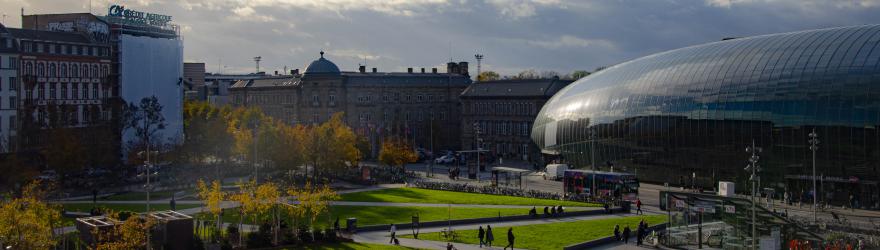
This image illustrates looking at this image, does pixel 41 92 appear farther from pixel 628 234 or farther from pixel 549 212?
pixel 628 234

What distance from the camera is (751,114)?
8831cm

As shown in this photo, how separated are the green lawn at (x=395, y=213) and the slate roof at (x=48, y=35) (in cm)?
5481

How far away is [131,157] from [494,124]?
63.5m

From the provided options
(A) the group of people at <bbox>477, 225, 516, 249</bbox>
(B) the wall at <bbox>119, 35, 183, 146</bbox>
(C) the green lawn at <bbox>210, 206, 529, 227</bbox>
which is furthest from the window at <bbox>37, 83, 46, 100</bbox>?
(A) the group of people at <bbox>477, 225, 516, 249</bbox>

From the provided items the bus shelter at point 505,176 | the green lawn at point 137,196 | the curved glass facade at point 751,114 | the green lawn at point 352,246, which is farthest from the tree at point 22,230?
the curved glass facade at point 751,114

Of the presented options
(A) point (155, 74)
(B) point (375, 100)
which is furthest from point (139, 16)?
(B) point (375, 100)

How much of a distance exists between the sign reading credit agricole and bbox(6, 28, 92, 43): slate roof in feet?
29.7

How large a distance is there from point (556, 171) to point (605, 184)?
23.4 meters

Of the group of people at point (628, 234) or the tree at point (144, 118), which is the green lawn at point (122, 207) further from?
the group of people at point (628, 234)

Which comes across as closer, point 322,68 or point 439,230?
point 439,230

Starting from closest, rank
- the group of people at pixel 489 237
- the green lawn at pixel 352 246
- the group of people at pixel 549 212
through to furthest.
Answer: the group of people at pixel 489 237
the green lawn at pixel 352 246
the group of people at pixel 549 212

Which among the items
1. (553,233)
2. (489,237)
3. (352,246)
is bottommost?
(352,246)

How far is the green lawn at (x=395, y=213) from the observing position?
70500mm

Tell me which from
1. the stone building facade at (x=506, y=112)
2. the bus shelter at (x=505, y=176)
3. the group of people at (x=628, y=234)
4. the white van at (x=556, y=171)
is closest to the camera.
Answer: the group of people at (x=628, y=234)
